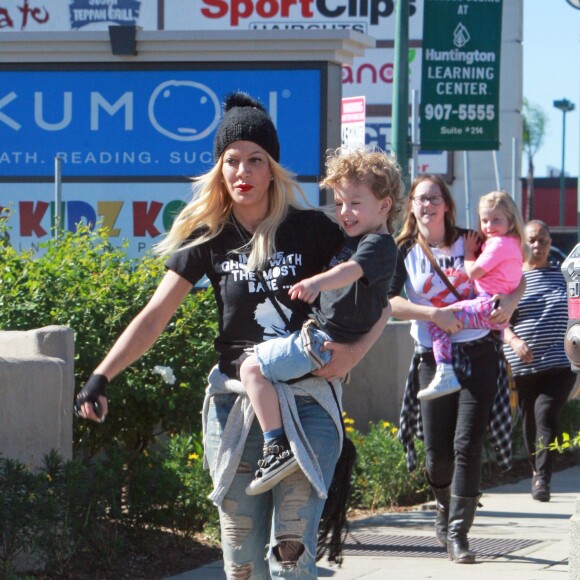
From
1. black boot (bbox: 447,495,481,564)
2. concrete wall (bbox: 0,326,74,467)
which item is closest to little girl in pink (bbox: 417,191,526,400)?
black boot (bbox: 447,495,481,564)

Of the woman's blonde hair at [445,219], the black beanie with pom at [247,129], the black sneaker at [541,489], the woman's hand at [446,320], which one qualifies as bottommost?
the black sneaker at [541,489]

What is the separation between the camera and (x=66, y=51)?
369 inches

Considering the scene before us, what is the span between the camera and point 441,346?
6.57m

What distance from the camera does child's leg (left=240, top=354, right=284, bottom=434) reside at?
4.04 meters

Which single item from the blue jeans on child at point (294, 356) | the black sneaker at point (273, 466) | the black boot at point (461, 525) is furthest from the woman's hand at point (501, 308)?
the black sneaker at point (273, 466)

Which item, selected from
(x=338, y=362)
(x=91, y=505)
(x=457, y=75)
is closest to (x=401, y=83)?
(x=457, y=75)

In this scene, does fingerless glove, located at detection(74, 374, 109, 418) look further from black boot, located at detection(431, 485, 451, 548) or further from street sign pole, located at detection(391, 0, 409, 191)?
street sign pole, located at detection(391, 0, 409, 191)

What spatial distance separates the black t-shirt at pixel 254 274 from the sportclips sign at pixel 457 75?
6953mm

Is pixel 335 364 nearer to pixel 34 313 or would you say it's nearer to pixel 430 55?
pixel 34 313

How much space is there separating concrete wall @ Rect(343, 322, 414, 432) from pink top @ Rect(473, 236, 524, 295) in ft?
9.09

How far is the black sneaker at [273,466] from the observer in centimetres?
399

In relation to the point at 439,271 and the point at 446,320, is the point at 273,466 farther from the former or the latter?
the point at 439,271

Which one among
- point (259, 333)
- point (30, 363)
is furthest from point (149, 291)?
point (259, 333)

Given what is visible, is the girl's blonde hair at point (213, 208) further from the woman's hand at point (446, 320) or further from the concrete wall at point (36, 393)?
the woman's hand at point (446, 320)
